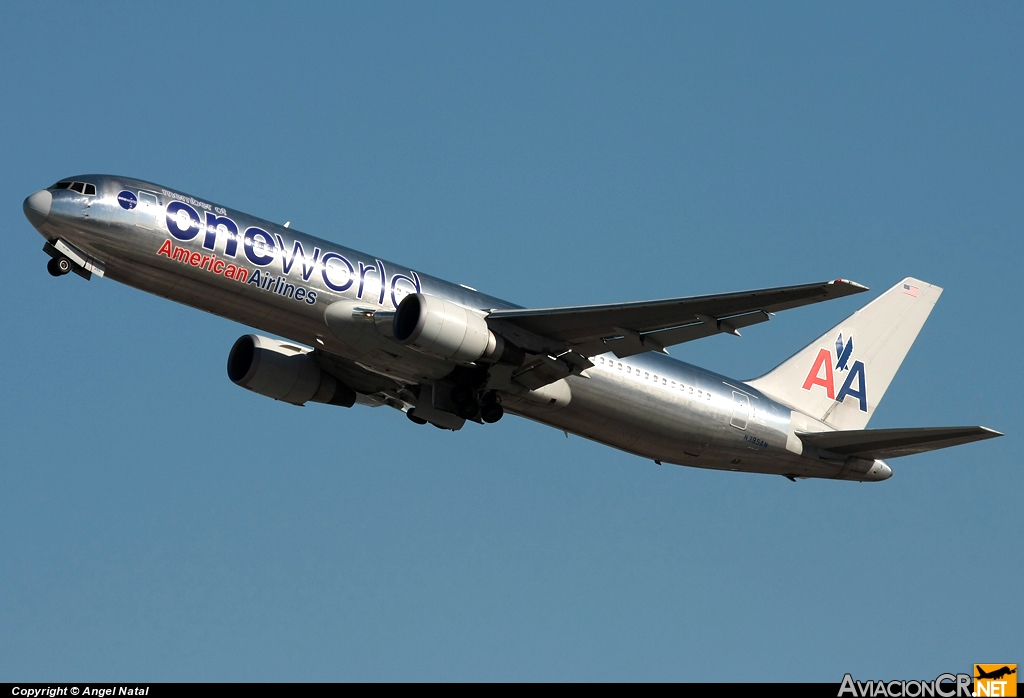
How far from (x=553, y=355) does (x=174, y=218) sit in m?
10.9

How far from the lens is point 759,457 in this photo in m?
39.7

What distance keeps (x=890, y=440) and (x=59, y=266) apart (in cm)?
2470

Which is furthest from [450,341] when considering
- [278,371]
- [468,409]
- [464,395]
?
[278,371]

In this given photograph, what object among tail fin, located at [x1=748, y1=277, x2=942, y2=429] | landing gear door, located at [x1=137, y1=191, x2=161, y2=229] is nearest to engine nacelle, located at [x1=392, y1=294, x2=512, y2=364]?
landing gear door, located at [x1=137, y1=191, x2=161, y2=229]

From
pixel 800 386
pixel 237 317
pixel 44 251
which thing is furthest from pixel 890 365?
pixel 44 251

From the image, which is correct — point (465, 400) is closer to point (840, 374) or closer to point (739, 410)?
point (739, 410)

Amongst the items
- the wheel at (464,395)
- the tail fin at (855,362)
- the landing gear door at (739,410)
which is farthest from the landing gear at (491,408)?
the tail fin at (855,362)

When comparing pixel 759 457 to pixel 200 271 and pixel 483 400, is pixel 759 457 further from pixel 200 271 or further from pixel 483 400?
pixel 200 271

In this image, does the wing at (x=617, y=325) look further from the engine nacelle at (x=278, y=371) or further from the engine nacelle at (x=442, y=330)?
the engine nacelle at (x=278, y=371)

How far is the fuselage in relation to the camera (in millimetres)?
31328

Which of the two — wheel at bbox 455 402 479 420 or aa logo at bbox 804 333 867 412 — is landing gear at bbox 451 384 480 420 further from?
aa logo at bbox 804 333 867 412

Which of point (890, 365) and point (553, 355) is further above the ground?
point (890, 365)

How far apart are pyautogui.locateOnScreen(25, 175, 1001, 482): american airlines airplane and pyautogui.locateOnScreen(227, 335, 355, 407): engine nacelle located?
1.8 inches

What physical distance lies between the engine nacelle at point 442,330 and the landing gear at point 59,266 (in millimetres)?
8441
